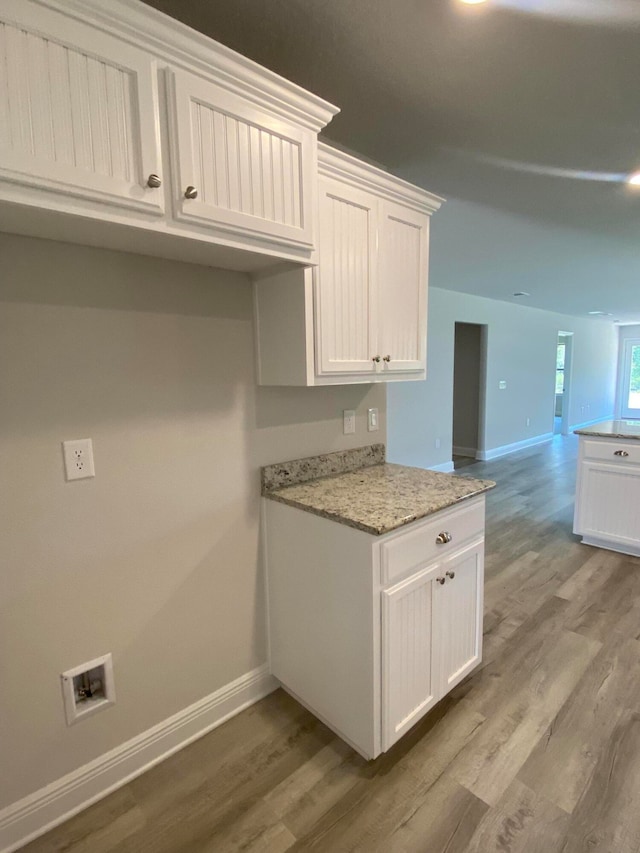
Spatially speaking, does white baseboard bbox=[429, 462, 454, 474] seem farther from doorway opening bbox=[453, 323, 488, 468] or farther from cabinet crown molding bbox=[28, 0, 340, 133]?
cabinet crown molding bbox=[28, 0, 340, 133]

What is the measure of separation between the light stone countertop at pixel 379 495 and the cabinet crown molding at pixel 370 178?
1189 mm

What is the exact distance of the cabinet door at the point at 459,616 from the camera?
5.72 ft

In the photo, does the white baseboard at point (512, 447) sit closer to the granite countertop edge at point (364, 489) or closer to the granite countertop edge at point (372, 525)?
the granite countertop edge at point (364, 489)

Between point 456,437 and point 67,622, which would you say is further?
point 456,437

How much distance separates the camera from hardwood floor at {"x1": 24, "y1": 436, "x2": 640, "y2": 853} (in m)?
1.37

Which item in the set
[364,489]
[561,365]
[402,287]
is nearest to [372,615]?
[364,489]

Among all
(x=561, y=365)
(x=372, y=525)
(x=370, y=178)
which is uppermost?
(x=370, y=178)

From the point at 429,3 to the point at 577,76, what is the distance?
2.28ft

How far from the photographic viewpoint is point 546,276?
494 centimetres

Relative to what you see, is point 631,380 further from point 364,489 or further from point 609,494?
point 364,489

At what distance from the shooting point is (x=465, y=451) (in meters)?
6.92

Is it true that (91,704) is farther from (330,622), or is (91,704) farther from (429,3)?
(429,3)

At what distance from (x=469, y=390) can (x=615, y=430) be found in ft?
11.5

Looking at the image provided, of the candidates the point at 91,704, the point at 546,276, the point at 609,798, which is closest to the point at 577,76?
the point at 609,798
